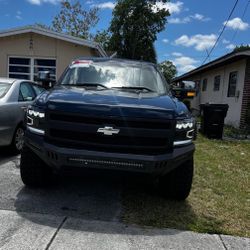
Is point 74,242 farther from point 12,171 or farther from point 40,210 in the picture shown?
point 12,171

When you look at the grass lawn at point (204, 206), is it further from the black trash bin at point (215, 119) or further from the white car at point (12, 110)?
the black trash bin at point (215, 119)

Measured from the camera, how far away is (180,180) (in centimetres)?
442

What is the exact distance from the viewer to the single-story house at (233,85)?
13.8 metres

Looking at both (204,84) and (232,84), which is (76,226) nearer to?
(232,84)

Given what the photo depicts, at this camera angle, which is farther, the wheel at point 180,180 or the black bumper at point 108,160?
the wheel at point 180,180

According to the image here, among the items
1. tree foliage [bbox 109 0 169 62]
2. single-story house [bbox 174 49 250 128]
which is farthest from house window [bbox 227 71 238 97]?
tree foliage [bbox 109 0 169 62]

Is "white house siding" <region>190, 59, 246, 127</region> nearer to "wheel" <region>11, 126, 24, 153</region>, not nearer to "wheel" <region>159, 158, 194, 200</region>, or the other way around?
"wheel" <region>11, 126, 24, 153</region>

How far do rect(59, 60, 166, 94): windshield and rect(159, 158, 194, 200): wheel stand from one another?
Answer: 1.15 metres

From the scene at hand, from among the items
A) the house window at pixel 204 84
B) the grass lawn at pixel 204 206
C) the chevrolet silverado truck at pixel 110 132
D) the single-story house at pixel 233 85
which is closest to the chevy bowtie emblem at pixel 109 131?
the chevrolet silverado truck at pixel 110 132

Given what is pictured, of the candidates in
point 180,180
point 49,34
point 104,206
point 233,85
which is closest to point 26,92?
point 104,206

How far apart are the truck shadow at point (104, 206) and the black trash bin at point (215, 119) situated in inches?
255

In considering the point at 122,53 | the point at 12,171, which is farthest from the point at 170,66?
the point at 12,171

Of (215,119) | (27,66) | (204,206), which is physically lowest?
(204,206)

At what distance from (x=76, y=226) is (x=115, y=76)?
2.31 meters
